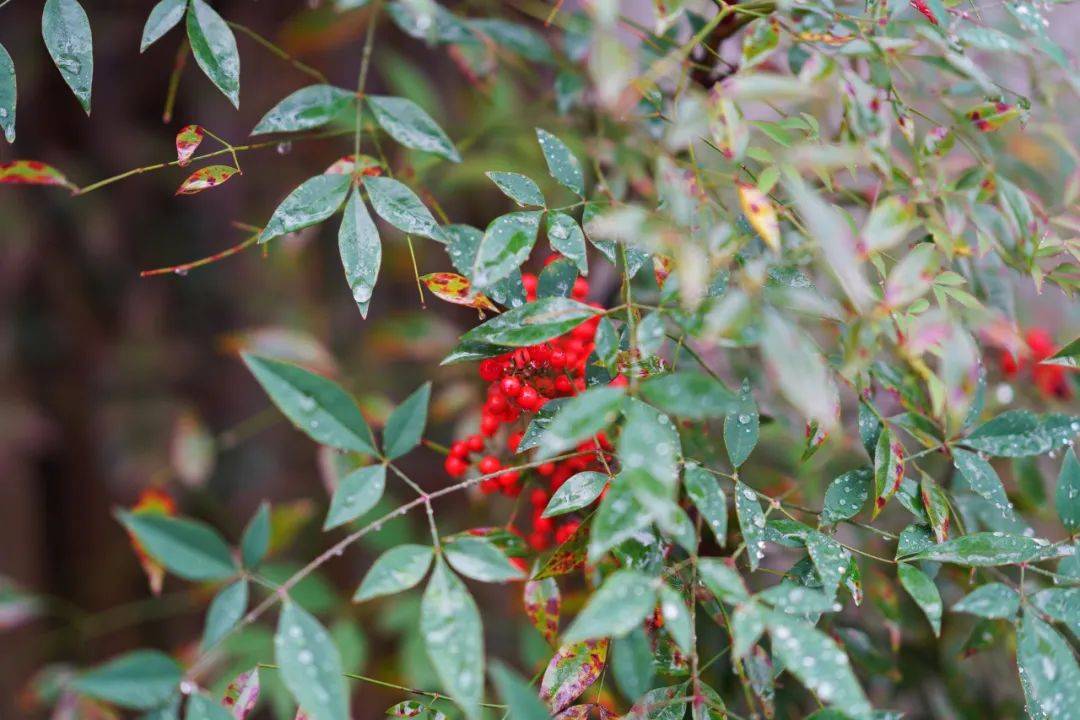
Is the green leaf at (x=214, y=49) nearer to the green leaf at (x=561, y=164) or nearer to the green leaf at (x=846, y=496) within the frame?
the green leaf at (x=561, y=164)

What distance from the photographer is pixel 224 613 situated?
0.41 meters

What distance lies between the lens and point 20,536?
1.63 metres

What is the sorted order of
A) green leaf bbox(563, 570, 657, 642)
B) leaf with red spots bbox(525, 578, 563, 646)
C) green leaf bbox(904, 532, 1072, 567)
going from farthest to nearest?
leaf with red spots bbox(525, 578, 563, 646) < green leaf bbox(904, 532, 1072, 567) < green leaf bbox(563, 570, 657, 642)

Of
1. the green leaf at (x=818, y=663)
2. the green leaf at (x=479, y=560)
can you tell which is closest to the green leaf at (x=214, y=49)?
the green leaf at (x=479, y=560)

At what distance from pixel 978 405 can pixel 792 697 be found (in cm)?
30

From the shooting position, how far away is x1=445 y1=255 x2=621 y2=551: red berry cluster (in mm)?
558

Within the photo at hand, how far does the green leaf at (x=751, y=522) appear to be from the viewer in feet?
1.53

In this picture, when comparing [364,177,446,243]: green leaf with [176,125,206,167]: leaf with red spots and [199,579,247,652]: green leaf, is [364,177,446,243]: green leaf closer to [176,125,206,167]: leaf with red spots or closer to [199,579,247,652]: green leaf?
[176,125,206,167]: leaf with red spots

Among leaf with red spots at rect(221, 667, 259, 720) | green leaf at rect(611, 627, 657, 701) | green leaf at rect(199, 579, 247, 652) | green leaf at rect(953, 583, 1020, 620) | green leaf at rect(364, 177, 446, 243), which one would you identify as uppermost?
green leaf at rect(364, 177, 446, 243)

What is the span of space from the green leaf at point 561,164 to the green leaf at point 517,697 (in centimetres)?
31

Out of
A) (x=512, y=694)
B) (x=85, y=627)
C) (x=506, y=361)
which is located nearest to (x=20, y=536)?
(x=85, y=627)

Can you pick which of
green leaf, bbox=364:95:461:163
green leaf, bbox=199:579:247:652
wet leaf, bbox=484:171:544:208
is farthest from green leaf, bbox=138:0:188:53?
green leaf, bbox=199:579:247:652

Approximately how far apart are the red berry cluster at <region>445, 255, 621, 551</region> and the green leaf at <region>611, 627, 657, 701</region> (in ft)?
0.29

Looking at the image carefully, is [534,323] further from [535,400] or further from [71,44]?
[71,44]
